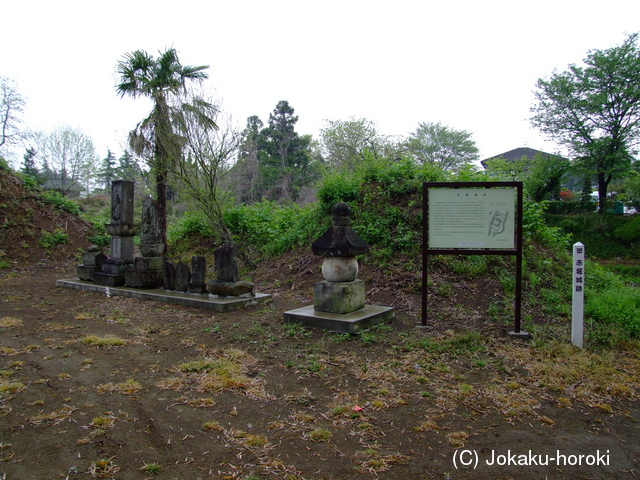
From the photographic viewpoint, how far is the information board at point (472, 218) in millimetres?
5754

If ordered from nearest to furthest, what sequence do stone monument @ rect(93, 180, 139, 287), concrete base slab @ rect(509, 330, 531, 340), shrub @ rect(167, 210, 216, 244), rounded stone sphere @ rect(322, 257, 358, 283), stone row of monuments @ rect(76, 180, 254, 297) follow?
concrete base slab @ rect(509, 330, 531, 340)
rounded stone sphere @ rect(322, 257, 358, 283)
stone row of monuments @ rect(76, 180, 254, 297)
stone monument @ rect(93, 180, 139, 287)
shrub @ rect(167, 210, 216, 244)

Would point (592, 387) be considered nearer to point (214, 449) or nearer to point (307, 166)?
point (214, 449)

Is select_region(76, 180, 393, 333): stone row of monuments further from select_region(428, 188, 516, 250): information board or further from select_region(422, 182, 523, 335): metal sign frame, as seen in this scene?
select_region(428, 188, 516, 250): information board

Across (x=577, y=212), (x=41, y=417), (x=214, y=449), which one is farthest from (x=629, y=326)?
(x=577, y=212)

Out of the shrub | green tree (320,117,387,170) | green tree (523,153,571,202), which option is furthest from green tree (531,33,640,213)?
the shrub

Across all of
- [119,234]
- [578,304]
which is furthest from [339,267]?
[119,234]

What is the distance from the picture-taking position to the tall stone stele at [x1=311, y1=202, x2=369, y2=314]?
234 inches

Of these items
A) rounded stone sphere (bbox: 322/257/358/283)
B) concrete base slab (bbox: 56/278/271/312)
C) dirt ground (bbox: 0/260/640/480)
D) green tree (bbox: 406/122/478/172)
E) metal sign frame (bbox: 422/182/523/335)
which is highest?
green tree (bbox: 406/122/478/172)

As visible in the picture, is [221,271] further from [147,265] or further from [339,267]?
[339,267]

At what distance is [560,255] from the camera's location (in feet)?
29.0

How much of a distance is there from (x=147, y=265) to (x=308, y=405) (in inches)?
259

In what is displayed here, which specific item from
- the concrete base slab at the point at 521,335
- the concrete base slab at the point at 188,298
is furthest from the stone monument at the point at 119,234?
the concrete base slab at the point at 521,335

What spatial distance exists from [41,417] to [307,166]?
3452 centimetres

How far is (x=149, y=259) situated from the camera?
8.88 meters
